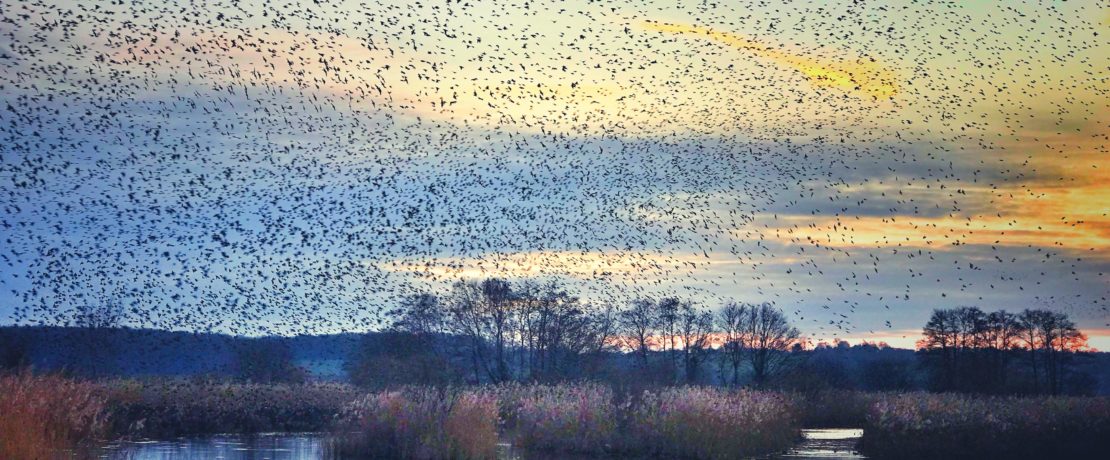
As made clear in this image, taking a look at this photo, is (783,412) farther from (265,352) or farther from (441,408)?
(265,352)

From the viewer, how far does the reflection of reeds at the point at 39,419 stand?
71.7 ft

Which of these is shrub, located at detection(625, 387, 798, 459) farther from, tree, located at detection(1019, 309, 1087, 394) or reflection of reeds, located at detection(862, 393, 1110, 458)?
tree, located at detection(1019, 309, 1087, 394)

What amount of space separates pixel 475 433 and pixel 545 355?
172 ft

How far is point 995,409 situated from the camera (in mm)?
47344

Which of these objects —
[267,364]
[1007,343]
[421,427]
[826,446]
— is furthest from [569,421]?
[1007,343]

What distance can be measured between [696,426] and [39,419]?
2218 centimetres

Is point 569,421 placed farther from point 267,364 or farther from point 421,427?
point 267,364

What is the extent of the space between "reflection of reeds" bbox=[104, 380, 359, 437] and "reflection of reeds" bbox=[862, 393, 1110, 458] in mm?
23394

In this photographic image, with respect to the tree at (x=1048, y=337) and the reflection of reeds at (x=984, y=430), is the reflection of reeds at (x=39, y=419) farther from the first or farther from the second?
the tree at (x=1048, y=337)

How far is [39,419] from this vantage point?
23188 millimetres

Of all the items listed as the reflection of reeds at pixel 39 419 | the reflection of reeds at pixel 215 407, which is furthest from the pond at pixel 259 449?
the reflection of reeds at pixel 39 419

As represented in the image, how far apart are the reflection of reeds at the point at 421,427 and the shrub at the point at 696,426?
611 cm

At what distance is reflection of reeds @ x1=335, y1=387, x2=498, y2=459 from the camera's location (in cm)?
3397

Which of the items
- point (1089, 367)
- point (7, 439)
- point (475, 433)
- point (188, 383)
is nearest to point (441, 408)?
point (475, 433)
